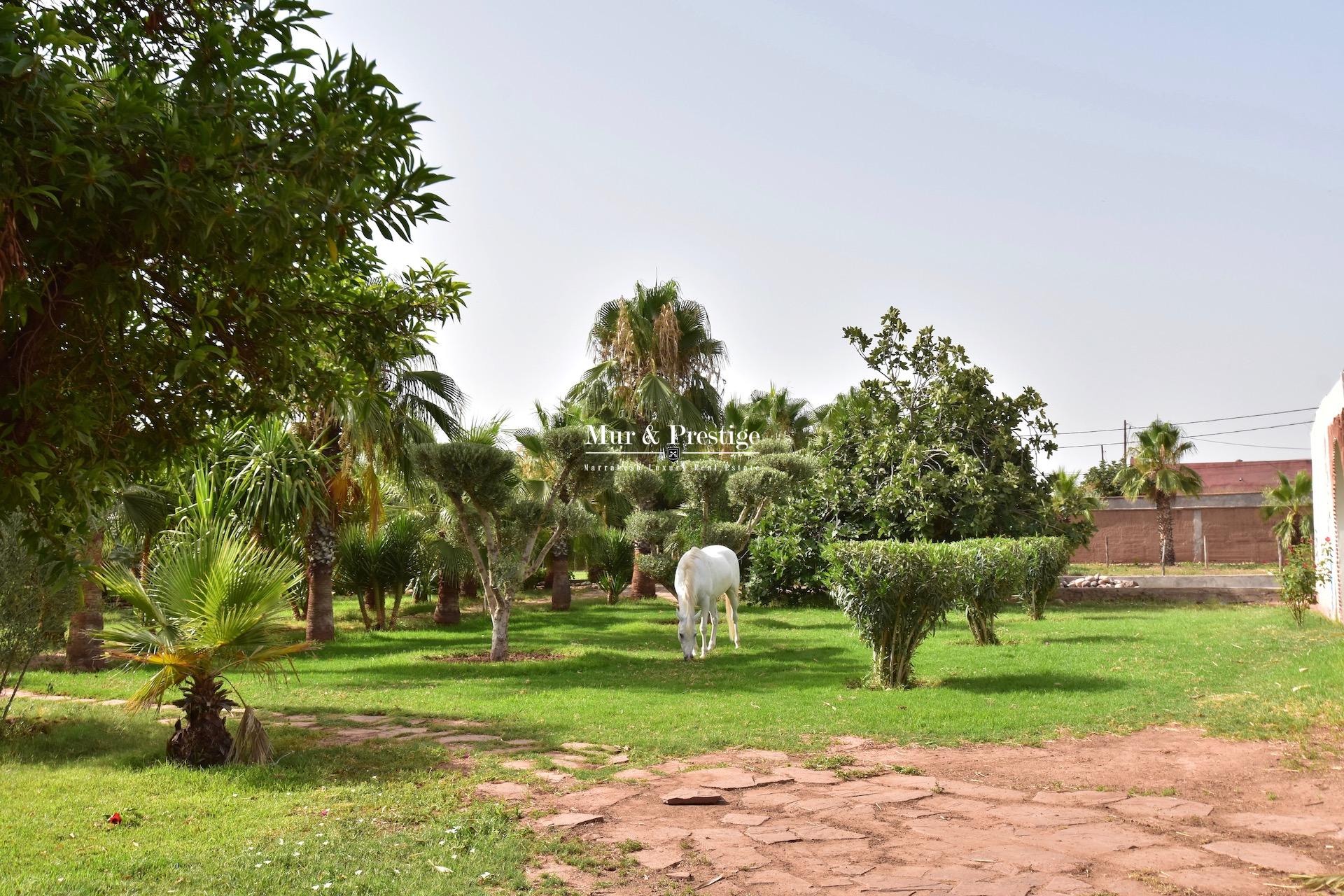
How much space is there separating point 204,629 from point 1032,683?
827 cm

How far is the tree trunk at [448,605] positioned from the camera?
19.5 m

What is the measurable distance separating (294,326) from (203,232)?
105cm

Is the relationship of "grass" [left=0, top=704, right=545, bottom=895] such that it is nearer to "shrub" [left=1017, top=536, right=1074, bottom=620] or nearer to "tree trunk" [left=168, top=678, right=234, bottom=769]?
"tree trunk" [left=168, top=678, right=234, bottom=769]

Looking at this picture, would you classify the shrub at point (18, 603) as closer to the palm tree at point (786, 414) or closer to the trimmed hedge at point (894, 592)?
the trimmed hedge at point (894, 592)

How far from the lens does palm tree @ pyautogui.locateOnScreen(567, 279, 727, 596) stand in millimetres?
26906

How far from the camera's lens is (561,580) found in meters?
22.6

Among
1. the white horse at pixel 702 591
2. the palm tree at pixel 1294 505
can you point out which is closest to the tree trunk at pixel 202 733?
the white horse at pixel 702 591

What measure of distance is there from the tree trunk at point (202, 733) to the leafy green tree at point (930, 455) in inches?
649

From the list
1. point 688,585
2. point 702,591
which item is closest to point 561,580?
point 702,591

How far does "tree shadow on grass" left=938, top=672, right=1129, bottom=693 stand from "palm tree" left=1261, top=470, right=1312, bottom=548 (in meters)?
22.9


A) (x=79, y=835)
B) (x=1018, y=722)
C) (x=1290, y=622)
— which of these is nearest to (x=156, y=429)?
(x=79, y=835)

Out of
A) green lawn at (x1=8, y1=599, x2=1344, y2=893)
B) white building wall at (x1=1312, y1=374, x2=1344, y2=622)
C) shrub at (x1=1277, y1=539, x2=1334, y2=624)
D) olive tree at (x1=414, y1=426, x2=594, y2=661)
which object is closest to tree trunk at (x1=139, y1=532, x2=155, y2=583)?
green lawn at (x1=8, y1=599, x2=1344, y2=893)

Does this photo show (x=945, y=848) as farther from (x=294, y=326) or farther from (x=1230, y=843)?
(x=294, y=326)

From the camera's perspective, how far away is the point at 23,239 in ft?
11.6
